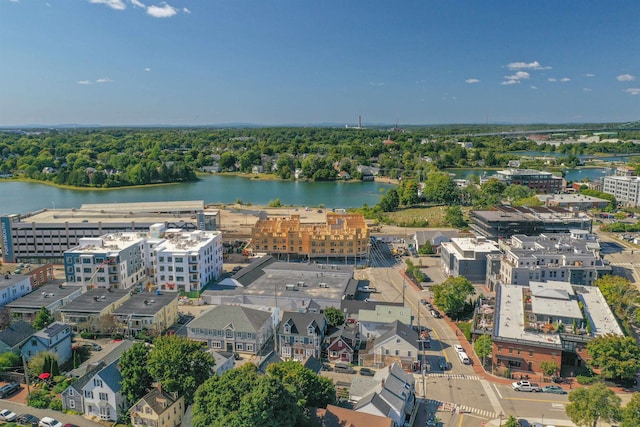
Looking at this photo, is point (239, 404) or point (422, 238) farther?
point (422, 238)

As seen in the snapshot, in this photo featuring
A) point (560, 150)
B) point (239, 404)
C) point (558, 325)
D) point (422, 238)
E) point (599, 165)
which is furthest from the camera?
point (560, 150)

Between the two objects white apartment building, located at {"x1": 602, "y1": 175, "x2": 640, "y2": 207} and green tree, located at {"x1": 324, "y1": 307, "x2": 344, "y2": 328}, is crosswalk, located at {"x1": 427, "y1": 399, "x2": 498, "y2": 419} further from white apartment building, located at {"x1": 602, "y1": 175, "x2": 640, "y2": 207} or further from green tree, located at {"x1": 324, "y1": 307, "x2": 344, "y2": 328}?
white apartment building, located at {"x1": 602, "y1": 175, "x2": 640, "y2": 207}

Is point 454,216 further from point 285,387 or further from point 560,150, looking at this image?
point 560,150

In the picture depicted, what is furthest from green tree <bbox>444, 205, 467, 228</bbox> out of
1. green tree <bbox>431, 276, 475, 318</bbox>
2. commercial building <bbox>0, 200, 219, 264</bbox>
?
commercial building <bbox>0, 200, 219, 264</bbox>

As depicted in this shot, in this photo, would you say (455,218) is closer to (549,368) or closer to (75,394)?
(549,368)

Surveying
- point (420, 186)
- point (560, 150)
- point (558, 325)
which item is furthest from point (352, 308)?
point (560, 150)

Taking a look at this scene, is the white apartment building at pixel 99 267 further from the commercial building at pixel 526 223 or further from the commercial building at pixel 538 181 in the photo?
the commercial building at pixel 538 181

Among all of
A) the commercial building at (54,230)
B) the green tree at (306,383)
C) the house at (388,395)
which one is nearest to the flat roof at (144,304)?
the green tree at (306,383)
